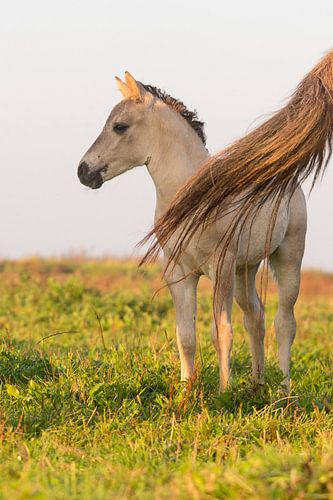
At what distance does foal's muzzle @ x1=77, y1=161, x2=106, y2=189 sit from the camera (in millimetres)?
6695

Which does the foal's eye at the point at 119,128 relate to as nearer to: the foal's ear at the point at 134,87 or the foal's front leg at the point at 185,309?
the foal's ear at the point at 134,87

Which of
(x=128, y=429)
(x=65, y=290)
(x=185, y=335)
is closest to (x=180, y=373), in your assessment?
(x=185, y=335)

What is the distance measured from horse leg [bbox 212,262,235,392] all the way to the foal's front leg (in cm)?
20

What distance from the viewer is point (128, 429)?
5.34 m

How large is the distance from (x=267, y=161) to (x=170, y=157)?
139 cm

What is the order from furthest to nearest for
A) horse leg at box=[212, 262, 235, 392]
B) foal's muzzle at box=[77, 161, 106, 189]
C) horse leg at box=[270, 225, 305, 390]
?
horse leg at box=[270, 225, 305, 390] → foal's muzzle at box=[77, 161, 106, 189] → horse leg at box=[212, 262, 235, 392]

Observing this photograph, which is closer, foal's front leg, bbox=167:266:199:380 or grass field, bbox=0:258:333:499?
grass field, bbox=0:258:333:499

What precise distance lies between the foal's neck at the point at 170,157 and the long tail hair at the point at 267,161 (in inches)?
43.2

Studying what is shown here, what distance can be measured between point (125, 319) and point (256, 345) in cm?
416

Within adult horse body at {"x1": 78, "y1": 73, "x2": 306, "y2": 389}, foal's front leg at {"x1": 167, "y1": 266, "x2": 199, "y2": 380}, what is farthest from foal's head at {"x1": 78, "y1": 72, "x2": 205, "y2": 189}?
foal's front leg at {"x1": 167, "y1": 266, "x2": 199, "y2": 380}

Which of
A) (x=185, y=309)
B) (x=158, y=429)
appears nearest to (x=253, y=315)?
(x=185, y=309)

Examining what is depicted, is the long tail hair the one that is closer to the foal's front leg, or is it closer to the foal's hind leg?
the foal's front leg

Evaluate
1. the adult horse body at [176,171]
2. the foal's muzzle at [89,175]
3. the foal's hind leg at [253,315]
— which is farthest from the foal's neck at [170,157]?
the foal's hind leg at [253,315]

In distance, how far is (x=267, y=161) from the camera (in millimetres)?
5320
